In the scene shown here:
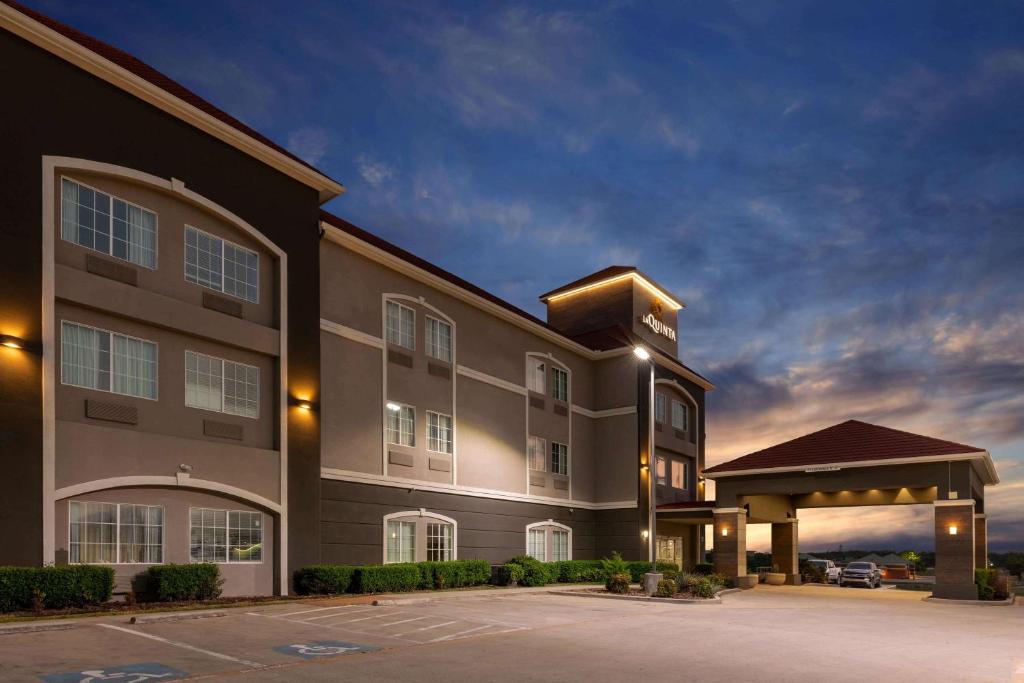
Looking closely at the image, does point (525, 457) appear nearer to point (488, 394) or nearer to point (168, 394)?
point (488, 394)

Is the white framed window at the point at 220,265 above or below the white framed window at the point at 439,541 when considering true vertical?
above

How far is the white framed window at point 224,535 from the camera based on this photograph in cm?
2247

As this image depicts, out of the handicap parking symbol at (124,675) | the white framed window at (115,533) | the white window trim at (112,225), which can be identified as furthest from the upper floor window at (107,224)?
the handicap parking symbol at (124,675)

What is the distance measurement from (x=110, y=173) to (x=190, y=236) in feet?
9.33

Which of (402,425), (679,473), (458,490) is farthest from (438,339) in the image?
(679,473)

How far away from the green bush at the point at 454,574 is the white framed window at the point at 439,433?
4.48 meters

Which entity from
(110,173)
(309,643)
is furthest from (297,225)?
(309,643)

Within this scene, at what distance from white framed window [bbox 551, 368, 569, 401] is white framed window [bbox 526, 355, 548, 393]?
27.0 inches

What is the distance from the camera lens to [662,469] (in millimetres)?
47031

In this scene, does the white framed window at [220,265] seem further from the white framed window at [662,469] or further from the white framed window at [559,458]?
the white framed window at [662,469]

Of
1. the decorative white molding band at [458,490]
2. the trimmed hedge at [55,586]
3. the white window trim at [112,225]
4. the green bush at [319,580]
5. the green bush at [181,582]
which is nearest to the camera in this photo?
the trimmed hedge at [55,586]

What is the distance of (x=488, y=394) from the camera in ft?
119

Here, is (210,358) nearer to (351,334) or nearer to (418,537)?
(351,334)

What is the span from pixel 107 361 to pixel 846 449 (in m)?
28.1
